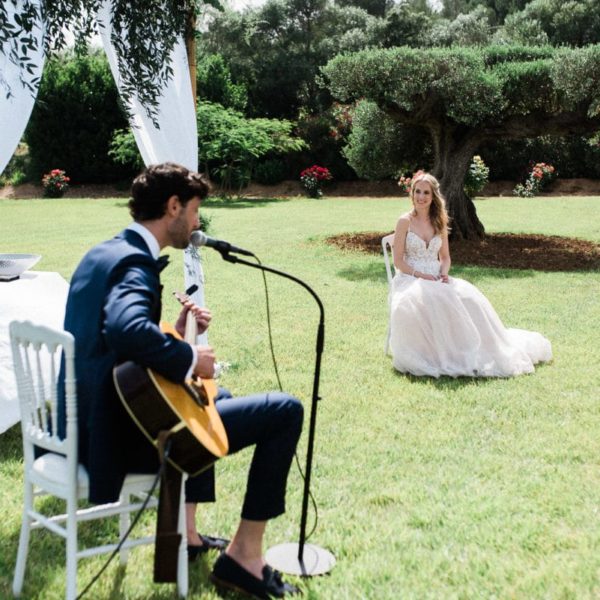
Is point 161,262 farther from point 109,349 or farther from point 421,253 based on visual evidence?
point 421,253

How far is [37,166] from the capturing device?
2925cm

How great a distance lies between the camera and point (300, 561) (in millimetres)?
3234

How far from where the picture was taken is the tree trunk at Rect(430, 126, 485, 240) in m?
14.5

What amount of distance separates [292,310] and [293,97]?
25018mm

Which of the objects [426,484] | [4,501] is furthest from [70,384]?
[426,484]

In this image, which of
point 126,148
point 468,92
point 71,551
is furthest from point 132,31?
point 126,148

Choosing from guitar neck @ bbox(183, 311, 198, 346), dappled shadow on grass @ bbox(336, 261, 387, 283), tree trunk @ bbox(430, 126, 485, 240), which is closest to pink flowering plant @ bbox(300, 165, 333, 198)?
tree trunk @ bbox(430, 126, 485, 240)

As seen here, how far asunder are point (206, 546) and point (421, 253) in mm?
4079

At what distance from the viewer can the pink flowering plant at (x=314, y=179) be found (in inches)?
1092

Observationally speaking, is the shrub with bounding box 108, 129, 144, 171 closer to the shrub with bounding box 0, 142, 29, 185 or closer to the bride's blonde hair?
the shrub with bounding box 0, 142, 29, 185

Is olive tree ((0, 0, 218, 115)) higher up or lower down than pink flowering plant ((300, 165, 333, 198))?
higher up

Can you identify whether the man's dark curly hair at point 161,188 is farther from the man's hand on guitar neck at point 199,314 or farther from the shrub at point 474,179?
the shrub at point 474,179

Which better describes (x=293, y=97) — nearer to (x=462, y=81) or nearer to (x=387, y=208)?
(x=387, y=208)

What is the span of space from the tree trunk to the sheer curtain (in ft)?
31.1
